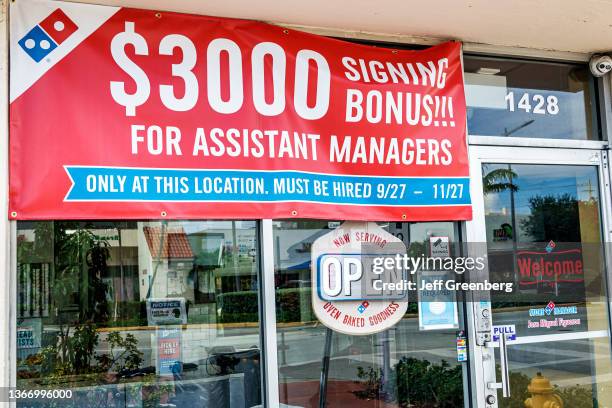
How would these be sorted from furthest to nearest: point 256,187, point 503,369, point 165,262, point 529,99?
point 529,99
point 503,369
point 256,187
point 165,262

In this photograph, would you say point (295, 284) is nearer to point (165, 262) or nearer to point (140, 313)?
point (165, 262)

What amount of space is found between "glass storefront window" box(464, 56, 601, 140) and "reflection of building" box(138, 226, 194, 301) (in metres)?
2.08

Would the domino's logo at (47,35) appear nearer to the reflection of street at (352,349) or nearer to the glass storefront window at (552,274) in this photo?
the reflection of street at (352,349)

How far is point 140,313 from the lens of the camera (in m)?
3.46

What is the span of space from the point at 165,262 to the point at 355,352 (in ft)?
4.09

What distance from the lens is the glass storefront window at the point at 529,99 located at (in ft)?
14.5

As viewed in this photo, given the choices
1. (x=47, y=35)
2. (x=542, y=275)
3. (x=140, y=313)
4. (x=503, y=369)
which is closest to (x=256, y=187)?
(x=140, y=313)

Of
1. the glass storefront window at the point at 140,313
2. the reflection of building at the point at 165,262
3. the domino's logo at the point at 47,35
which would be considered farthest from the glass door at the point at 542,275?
the domino's logo at the point at 47,35

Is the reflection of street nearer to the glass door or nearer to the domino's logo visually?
the glass door

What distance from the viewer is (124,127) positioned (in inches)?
136

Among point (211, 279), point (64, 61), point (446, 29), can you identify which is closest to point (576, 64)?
point (446, 29)

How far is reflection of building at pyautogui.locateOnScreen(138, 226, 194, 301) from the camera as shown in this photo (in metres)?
3.50

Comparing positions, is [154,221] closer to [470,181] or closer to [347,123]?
[347,123]

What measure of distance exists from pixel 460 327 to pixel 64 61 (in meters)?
2.81
